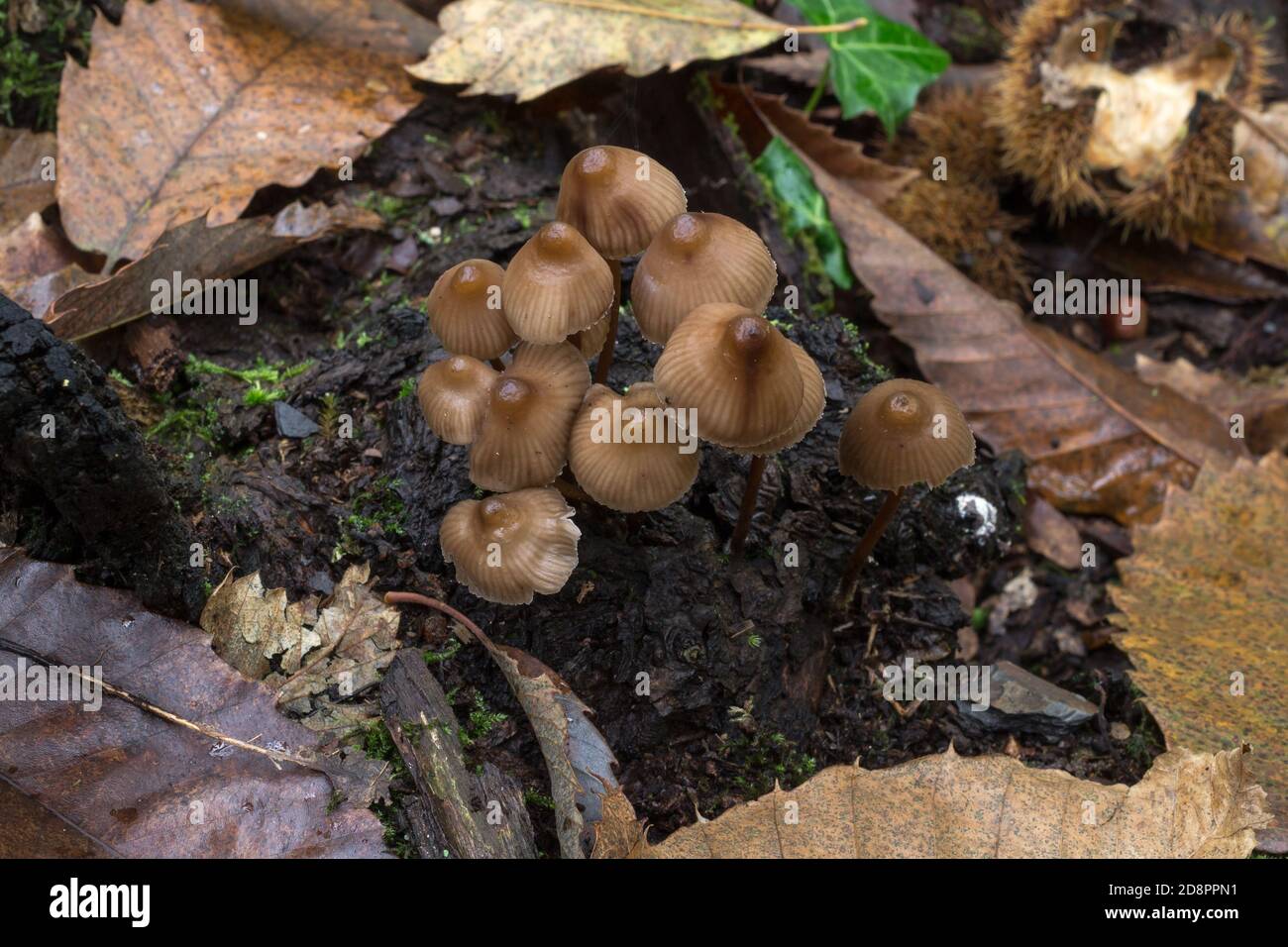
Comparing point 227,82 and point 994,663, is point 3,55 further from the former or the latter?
point 994,663

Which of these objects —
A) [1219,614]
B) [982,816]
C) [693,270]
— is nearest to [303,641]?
[693,270]

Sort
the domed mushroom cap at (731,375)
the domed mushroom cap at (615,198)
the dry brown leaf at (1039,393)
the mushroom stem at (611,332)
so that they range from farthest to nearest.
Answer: the dry brown leaf at (1039,393), the mushroom stem at (611,332), the domed mushroom cap at (615,198), the domed mushroom cap at (731,375)

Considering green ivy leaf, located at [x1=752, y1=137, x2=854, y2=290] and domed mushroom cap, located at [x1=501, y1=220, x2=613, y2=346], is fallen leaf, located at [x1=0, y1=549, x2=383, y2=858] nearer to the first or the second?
domed mushroom cap, located at [x1=501, y1=220, x2=613, y2=346]

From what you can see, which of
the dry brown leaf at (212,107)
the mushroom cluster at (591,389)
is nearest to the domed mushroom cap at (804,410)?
the mushroom cluster at (591,389)

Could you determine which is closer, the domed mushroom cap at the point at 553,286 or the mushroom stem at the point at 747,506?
the domed mushroom cap at the point at 553,286

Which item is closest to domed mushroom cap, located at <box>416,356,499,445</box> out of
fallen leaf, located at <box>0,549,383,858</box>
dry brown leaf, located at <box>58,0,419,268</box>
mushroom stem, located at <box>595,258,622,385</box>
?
mushroom stem, located at <box>595,258,622,385</box>

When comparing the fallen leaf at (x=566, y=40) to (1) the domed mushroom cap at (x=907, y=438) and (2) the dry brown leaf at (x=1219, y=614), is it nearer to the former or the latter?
(1) the domed mushroom cap at (x=907, y=438)
